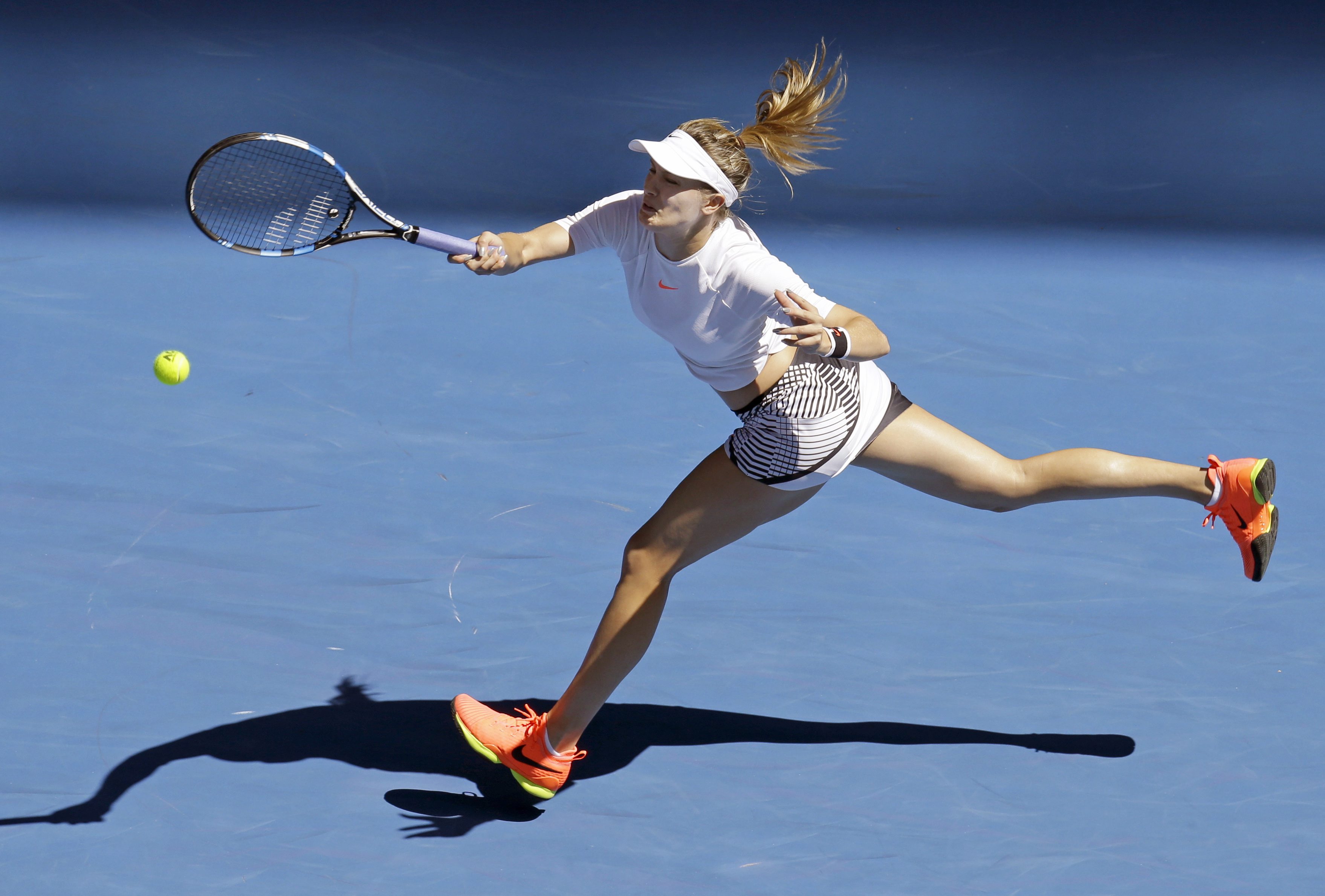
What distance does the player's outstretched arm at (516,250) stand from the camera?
9.68 feet

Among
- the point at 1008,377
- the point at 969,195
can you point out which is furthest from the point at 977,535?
the point at 969,195

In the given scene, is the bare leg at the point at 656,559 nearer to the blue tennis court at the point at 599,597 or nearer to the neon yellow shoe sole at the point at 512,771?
the neon yellow shoe sole at the point at 512,771

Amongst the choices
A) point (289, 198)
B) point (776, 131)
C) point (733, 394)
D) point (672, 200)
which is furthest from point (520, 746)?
point (289, 198)

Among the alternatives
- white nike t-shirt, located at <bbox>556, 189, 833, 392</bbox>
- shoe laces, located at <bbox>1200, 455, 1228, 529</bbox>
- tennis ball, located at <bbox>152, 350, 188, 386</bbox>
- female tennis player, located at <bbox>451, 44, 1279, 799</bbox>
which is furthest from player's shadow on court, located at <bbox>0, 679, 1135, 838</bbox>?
tennis ball, located at <bbox>152, 350, 188, 386</bbox>

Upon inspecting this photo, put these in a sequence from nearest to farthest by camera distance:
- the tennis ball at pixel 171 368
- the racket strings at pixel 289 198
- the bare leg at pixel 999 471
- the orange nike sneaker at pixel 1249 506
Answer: the bare leg at pixel 999 471
the orange nike sneaker at pixel 1249 506
the racket strings at pixel 289 198
the tennis ball at pixel 171 368

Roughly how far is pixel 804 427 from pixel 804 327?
0.36 m

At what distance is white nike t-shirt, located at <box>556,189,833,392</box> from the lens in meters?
2.75

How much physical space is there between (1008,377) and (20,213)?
446cm

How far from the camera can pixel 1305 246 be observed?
6113mm

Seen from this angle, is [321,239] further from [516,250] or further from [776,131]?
[776,131]

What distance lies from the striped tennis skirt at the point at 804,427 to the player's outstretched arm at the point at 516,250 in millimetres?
581

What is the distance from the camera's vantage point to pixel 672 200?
108 inches

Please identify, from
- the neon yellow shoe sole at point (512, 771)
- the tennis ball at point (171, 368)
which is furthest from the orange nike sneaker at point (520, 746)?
the tennis ball at point (171, 368)

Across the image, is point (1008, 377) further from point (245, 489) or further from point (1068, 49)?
point (245, 489)
